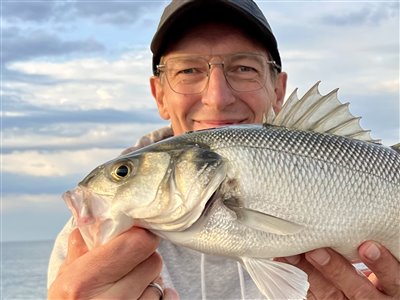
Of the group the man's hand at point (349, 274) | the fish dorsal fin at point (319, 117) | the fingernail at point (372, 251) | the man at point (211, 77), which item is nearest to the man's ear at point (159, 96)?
the man at point (211, 77)

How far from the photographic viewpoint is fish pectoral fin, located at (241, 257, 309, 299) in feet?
9.48

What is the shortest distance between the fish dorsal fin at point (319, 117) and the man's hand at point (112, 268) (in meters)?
0.88

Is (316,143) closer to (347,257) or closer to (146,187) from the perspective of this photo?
(347,257)

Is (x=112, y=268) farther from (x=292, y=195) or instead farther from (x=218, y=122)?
(x=218, y=122)

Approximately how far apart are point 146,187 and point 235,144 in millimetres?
438

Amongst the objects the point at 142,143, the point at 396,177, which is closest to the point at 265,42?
the point at 142,143

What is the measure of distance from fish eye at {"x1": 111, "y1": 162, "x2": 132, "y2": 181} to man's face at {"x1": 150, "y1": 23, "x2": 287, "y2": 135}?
1.40m

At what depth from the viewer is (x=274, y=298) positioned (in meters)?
2.91

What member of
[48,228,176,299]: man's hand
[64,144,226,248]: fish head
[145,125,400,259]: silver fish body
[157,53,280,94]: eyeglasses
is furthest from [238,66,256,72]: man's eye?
[48,228,176,299]: man's hand

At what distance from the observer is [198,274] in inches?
170

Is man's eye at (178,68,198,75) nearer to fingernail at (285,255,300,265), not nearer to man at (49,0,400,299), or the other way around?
man at (49,0,400,299)

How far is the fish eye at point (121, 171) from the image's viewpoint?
9.30ft

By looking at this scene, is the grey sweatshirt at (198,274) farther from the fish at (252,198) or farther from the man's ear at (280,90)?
the fish at (252,198)

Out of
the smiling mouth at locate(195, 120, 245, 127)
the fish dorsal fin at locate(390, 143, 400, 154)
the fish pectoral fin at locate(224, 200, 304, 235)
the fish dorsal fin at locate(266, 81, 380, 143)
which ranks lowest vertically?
the fish pectoral fin at locate(224, 200, 304, 235)
